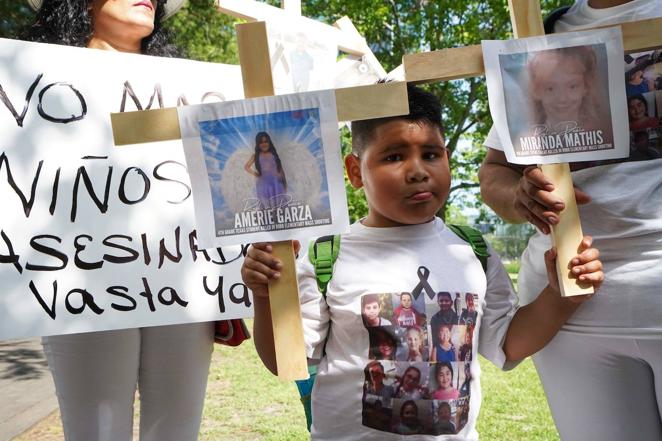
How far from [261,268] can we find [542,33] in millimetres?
818

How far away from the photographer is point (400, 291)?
Answer: 73.0 inches

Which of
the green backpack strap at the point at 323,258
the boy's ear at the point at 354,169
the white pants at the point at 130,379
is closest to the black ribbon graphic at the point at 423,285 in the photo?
the green backpack strap at the point at 323,258

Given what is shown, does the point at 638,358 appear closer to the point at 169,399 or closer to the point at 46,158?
the point at 169,399

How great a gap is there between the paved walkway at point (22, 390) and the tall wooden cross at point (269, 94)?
12.2 ft

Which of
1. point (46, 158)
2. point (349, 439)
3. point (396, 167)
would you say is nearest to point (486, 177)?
point (396, 167)

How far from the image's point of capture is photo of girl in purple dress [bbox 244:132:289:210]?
1599mm

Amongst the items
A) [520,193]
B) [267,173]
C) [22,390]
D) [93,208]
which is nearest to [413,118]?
[520,193]

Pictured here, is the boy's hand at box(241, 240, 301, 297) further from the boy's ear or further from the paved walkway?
the paved walkway

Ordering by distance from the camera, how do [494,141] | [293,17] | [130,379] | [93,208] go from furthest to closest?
[293,17], [93,208], [130,379], [494,141]

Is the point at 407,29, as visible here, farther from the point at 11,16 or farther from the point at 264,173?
the point at 264,173

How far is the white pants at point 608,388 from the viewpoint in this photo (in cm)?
171

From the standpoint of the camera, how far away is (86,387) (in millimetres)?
2133

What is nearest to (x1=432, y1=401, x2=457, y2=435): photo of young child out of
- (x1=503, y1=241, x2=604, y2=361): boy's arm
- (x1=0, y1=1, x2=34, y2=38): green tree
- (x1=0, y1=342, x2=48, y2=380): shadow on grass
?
(x1=503, y1=241, x2=604, y2=361): boy's arm

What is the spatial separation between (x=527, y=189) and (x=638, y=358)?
1.60ft
